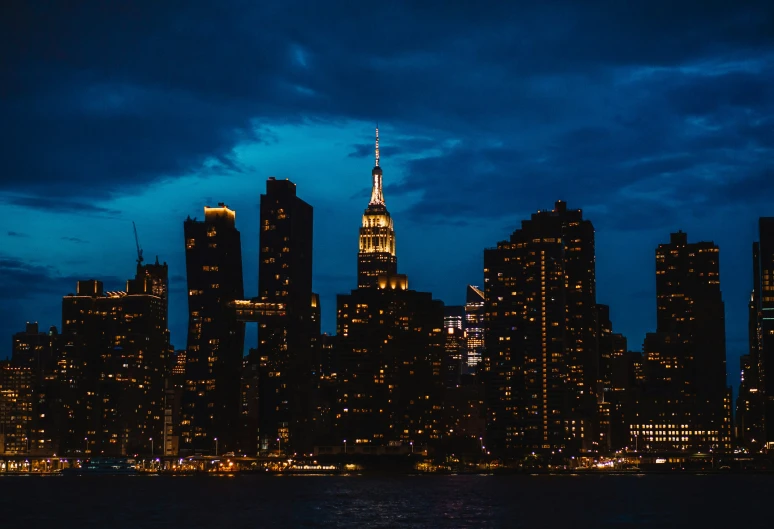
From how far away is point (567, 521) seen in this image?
19375 centimetres

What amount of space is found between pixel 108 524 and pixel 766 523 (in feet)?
315

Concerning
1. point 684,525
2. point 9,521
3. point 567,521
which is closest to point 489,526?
point 567,521

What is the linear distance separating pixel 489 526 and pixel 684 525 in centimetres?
2866

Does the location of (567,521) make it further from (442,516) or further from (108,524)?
(108,524)

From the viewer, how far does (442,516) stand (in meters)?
200

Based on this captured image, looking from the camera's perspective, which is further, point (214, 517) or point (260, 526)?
point (214, 517)

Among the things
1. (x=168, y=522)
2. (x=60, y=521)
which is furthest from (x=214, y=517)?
(x=60, y=521)

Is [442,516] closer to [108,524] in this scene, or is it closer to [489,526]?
[489,526]

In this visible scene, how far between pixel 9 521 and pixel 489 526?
235 ft

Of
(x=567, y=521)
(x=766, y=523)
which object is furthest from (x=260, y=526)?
(x=766, y=523)

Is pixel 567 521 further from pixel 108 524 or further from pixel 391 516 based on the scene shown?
pixel 108 524

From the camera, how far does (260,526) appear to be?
604ft

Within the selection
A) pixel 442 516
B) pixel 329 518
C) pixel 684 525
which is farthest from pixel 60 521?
pixel 684 525

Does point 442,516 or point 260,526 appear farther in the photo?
point 442,516
